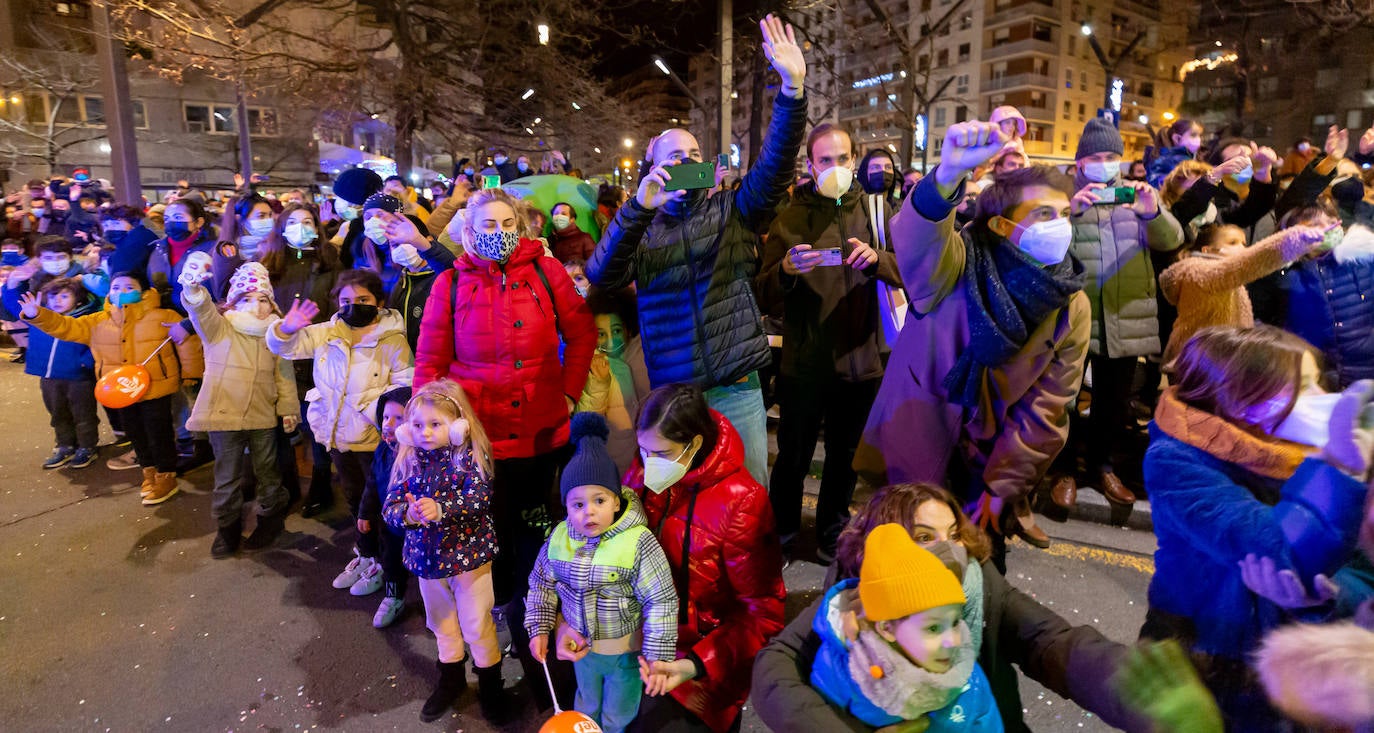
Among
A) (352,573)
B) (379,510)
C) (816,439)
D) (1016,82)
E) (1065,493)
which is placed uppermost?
(1016,82)

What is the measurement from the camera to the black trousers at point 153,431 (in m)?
5.40

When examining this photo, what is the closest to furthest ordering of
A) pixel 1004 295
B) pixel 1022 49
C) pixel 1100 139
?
pixel 1004 295 → pixel 1100 139 → pixel 1022 49

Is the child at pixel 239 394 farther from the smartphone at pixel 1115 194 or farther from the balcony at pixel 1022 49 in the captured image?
the balcony at pixel 1022 49

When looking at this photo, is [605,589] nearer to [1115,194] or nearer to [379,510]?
[379,510]

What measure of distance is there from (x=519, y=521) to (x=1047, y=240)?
265cm

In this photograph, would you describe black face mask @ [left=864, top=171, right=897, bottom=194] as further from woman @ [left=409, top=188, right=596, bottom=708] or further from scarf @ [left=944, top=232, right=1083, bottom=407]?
woman @ [left=409, top=188, right=596, bottom=708]

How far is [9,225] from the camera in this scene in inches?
462

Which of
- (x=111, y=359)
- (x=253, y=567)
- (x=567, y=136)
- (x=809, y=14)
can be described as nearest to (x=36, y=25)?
(x=567, y=136)

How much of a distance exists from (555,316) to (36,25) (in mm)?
33079

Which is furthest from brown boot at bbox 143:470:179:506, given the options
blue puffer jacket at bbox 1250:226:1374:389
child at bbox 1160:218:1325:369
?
blue puffer jacket at bbox 1250:226:1374:389

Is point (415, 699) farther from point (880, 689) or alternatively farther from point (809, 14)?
point (809, 14)

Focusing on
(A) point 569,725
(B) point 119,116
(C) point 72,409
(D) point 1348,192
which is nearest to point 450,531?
(A) point 569,725

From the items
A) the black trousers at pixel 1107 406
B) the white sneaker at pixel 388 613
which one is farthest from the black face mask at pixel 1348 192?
the white sneaker at pixel 388 613

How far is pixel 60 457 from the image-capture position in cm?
625
